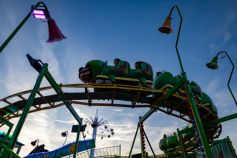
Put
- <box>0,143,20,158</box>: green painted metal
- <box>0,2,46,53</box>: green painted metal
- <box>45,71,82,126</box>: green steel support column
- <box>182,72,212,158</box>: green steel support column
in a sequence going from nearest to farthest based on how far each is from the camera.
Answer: <box>0,143,20,158</box>: green painted metal
<box>182,72,212,158</box>: green steel support column
<box>0,2,46,53</box>: green painted metal
<box>45,71,82,126</box>: green steel support column

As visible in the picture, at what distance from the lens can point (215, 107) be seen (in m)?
14.2

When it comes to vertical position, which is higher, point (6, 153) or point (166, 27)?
point (166, 27)

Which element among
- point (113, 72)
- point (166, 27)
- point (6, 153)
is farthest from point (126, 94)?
point (6, 153)

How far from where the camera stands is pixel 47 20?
25.8 ft

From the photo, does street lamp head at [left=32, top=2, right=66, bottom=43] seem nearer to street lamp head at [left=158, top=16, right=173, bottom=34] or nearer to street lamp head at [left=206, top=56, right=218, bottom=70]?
street lamp head at [left=158, top=16, right=173, bottom=34]

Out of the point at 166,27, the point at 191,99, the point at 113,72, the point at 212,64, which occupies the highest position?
the point at 113,72

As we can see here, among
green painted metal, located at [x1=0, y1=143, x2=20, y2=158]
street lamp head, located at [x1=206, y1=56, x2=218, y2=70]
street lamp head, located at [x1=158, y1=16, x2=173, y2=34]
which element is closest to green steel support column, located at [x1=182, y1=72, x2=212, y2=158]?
street lamp head, located at [x1=158, y1=16, x2=173, y2=34]

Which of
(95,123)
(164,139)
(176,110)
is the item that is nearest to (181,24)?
(176,110)

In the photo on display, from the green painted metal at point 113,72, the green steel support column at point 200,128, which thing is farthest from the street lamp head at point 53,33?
the green steel support column at point 200,128

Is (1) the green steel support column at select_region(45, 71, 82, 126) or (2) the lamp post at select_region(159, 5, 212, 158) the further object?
(1) the green steel support column at select_region(45, 71, 82, 126)

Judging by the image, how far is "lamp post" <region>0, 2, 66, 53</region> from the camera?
6125 mm

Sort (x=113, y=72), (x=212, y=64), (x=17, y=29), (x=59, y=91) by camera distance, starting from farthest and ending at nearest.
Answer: (x=113, y=72)
(x=212, y=64)
(x=59, y=91)
(x=17, y=29)

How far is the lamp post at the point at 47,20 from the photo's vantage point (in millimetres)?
6125

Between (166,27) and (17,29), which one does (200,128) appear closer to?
(166,27)
